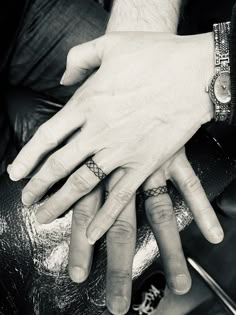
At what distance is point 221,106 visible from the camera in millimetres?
865

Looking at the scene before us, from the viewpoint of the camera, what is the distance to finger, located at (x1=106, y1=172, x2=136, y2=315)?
32.3 inches

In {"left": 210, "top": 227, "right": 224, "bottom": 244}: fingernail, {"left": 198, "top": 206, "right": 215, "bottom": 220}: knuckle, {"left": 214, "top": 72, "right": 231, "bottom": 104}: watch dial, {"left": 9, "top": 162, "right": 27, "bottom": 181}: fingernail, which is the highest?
{"left": 214, "top": 72, "right": 231, "bottom": 104}: watch dial

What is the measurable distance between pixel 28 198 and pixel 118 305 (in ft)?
0.87

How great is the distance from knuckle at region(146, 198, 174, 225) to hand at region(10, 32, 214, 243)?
0.05 meters

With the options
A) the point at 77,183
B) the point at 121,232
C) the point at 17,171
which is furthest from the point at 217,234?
the point at 17,171

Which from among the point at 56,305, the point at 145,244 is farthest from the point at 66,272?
the point at 145,244

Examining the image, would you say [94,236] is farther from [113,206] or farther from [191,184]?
[191,184]

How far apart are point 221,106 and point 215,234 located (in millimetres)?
251

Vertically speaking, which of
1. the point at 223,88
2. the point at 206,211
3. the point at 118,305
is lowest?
the point at 118,305

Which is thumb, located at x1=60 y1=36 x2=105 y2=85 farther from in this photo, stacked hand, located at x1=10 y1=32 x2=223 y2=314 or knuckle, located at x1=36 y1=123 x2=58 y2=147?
knuckle, located at x1=36 y1=123 x2=58 y2=147

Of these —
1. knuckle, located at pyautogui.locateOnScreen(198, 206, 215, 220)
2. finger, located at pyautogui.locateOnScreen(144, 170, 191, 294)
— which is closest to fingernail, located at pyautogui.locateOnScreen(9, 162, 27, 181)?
finger, located at pyautogui.locateOnScreen(144, 170, 191, 294)

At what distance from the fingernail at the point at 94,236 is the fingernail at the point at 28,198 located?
0.14 metres

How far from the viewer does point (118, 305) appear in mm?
818

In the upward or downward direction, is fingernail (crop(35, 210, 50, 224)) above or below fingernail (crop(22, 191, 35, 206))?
below
